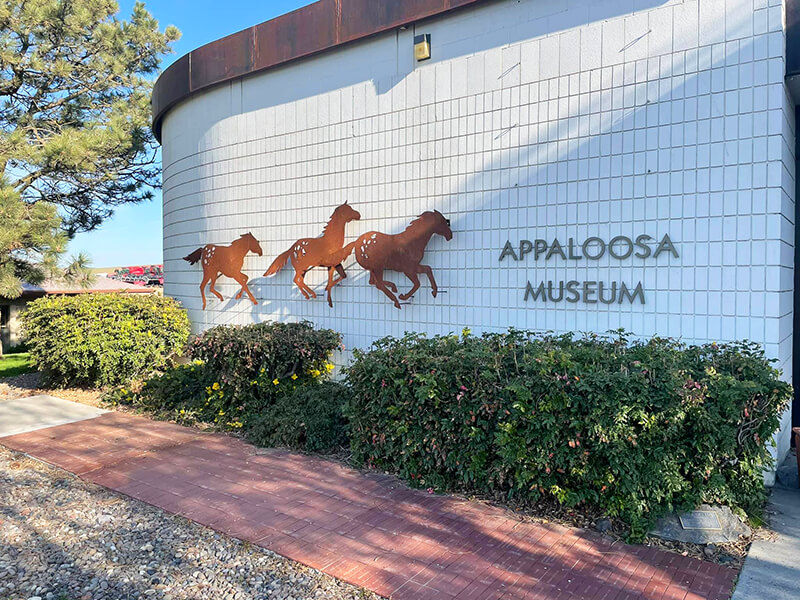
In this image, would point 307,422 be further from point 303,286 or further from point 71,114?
point 71,114

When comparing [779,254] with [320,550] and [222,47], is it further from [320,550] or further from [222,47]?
[222,47]

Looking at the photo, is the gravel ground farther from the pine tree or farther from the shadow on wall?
the pine tree

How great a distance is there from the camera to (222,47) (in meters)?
9.29

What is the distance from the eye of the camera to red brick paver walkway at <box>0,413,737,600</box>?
3.60 m

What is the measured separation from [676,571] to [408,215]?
4814 millimetres

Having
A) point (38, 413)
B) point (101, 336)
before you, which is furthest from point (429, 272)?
point (38, 413)

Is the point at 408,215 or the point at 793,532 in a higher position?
the point at 408,215

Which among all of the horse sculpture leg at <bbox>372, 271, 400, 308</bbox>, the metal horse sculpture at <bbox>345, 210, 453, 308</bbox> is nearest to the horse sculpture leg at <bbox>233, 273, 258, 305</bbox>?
the metal horse sculpture at <bbox>345, 210, 453, 308</bbox>

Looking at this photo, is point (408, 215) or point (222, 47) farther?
point (222, 47)

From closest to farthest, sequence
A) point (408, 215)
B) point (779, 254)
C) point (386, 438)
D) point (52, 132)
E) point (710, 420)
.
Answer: point (710, 420) < point (779, 254) < point (386, 438) < point (408, 215) < point (52, 132)

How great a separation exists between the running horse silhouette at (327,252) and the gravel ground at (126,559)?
3900mm

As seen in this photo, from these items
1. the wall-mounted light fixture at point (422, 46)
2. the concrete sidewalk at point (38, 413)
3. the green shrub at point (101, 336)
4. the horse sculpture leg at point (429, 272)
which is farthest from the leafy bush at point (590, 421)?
the green shrub at point (101, 336)

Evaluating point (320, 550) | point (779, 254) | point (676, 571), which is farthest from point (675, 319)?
point (320, 550)

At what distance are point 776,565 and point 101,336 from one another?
29.0 ft
